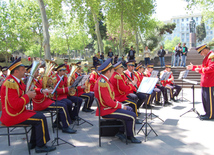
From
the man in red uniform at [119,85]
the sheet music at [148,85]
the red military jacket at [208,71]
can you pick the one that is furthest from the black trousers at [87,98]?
the red military jacket at [208,71]

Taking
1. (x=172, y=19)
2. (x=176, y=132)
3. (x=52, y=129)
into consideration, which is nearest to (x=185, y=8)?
(x=176, y=132)

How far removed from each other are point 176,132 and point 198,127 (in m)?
0.85

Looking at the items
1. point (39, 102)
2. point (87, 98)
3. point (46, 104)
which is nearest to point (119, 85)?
point (46, 104)

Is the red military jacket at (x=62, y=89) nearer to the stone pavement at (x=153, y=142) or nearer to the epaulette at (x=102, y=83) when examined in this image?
the stone pavement at (x=153, y=142)

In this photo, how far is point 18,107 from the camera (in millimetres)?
3621

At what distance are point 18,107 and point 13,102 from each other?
0.45 feet

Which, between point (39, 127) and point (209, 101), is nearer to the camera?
point (39, 127)

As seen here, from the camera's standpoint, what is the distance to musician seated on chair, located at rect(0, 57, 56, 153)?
11.8ft

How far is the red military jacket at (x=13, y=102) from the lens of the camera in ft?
11.8

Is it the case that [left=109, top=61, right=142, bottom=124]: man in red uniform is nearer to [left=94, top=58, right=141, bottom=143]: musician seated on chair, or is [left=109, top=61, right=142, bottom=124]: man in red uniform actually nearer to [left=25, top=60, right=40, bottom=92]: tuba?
[left=94, top=58, right=141, bottom=143]: musician seated on chair

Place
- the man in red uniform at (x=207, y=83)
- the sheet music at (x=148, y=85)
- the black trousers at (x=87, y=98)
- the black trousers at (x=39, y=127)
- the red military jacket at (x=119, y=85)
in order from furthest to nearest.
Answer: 1. the black trousers at (x=87, y=98)
2. the man in red uniform at (x=207, y=83)
3. the red military jacket at (x=119, y=85)
4. the sheet music at (x=148, y=85)
5. the black trousers at (x=39, y=127)

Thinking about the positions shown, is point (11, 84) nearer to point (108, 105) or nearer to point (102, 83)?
point (102, 83)

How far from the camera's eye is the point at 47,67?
4.74 m

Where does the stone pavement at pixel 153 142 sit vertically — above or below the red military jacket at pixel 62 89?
below
